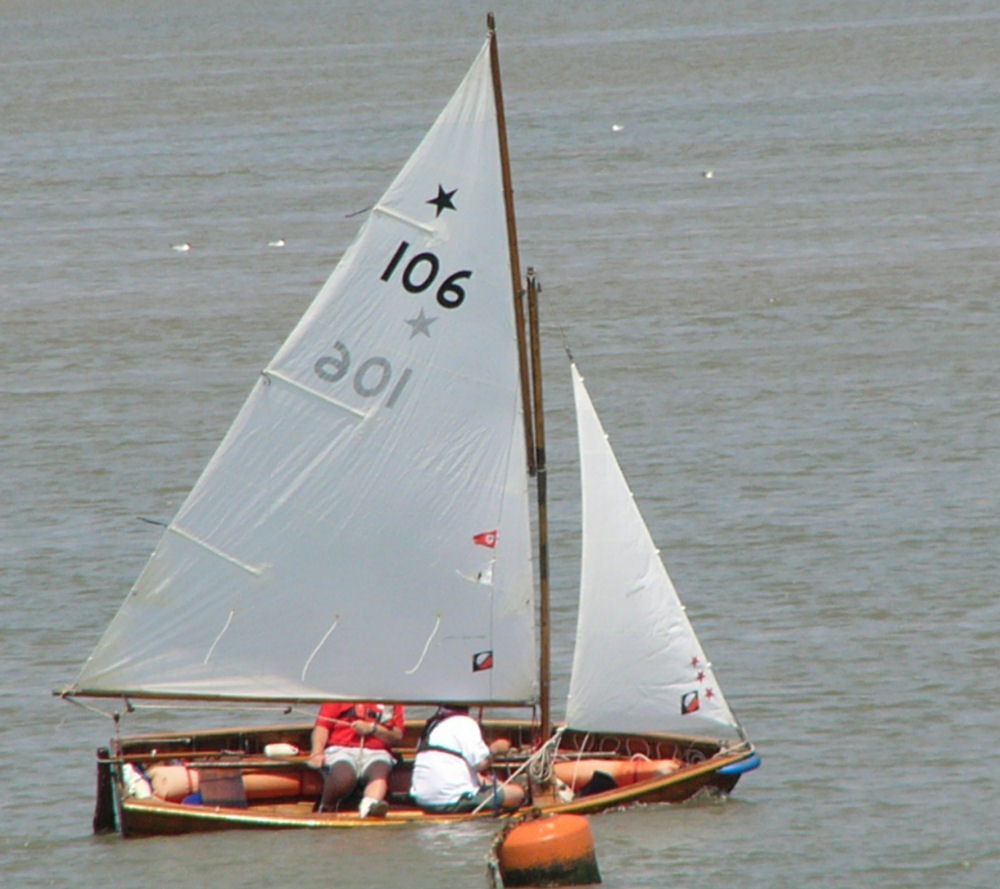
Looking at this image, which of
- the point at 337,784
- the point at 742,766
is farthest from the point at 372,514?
the point at 742,766

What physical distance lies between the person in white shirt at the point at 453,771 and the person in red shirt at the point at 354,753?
30 cm

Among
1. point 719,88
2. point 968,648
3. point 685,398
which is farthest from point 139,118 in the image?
point 968,648

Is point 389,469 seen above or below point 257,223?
below

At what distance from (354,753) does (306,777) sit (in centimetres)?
63

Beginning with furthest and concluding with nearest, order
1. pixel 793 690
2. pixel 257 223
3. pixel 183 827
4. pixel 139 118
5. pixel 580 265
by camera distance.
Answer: pixel 139 118
pixel 257 223
pixel 580 265
pixel 793 690
pixel 183 827


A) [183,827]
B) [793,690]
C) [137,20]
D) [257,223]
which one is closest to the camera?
[183,827]

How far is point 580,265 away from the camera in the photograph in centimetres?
4331

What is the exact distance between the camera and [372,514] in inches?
693

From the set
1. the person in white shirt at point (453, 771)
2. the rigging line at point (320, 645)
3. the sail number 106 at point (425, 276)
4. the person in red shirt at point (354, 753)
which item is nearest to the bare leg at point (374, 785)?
the person in red shirt at point (354, 753)

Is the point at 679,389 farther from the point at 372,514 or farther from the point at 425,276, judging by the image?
the point at 425,276

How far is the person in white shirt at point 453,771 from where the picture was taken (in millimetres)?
16750

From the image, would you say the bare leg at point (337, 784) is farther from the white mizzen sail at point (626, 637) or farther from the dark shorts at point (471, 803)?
the white mizzen sail at point (626, 637)

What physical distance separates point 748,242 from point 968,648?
24120 millimetres

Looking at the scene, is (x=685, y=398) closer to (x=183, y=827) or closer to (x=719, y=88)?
(x=183, y=827)
